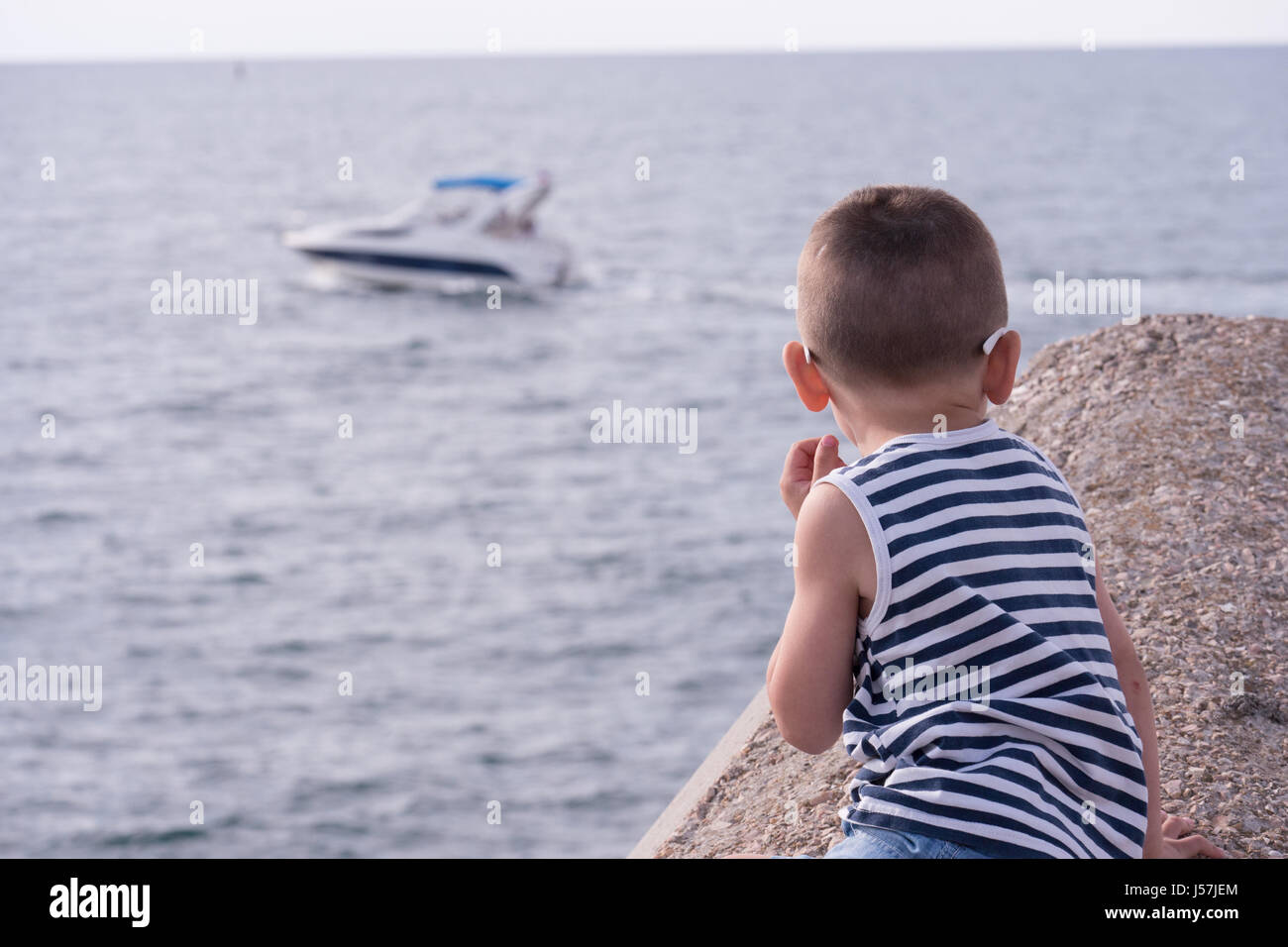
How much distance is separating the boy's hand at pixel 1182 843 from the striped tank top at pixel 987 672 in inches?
23.7

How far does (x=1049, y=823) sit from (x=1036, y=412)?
323 centimetres

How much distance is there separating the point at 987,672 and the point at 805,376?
1.83ft

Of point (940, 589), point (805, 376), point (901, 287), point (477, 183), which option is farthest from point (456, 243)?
point (940, 589)

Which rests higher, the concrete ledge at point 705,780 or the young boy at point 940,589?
the young boy at point 940,589

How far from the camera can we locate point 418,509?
1038 inches

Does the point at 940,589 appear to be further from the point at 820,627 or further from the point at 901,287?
the point at 901,287

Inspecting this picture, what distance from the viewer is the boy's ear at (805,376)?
2098 millimetres

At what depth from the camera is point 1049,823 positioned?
189 centimetres

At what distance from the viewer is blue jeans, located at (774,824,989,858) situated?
190cm

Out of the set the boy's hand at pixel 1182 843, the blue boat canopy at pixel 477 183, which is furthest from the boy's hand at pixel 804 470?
the blue boat canopy at pixel 477 183

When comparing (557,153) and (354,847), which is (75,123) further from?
(354,847)

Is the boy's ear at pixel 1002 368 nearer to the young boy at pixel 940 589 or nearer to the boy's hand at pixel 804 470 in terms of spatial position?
the young boy at pixel 940 589
